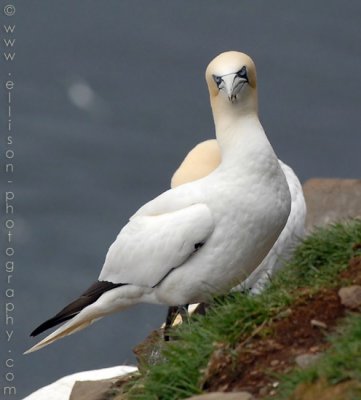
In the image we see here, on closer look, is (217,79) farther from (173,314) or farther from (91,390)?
(91,390)

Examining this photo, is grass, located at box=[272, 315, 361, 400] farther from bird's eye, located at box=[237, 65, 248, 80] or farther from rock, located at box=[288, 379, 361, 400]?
bird's eye, located at box=[237, 65, 248, 80]

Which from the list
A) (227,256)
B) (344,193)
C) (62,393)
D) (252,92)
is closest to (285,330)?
(227,256)

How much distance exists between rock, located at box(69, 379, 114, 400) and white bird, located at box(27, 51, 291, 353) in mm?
733

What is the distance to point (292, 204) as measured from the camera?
36.7ft

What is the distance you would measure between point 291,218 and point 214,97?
167cm

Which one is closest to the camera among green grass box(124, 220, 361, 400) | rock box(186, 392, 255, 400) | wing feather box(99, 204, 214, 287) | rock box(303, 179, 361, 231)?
rock box(186, 392, 255, 400)

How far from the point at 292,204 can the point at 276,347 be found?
369cm

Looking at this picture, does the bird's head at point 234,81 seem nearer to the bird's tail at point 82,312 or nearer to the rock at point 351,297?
the bird's tail at point 82,312

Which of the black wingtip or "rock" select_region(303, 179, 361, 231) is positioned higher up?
"rock" select_region(303, 179, 361, 231)

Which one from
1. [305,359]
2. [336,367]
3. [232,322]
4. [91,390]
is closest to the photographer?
[336,367]

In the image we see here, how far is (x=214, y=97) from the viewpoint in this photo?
9750 mm

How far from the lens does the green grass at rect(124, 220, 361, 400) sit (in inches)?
305

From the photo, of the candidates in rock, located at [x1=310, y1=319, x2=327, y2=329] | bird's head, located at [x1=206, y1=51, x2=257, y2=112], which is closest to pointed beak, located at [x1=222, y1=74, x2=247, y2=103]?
bird's head, located at [x1=206, y1=51, x2=257, y2=112]

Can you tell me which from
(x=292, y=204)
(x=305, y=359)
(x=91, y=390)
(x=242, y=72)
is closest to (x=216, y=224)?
(x=242, y=72)
